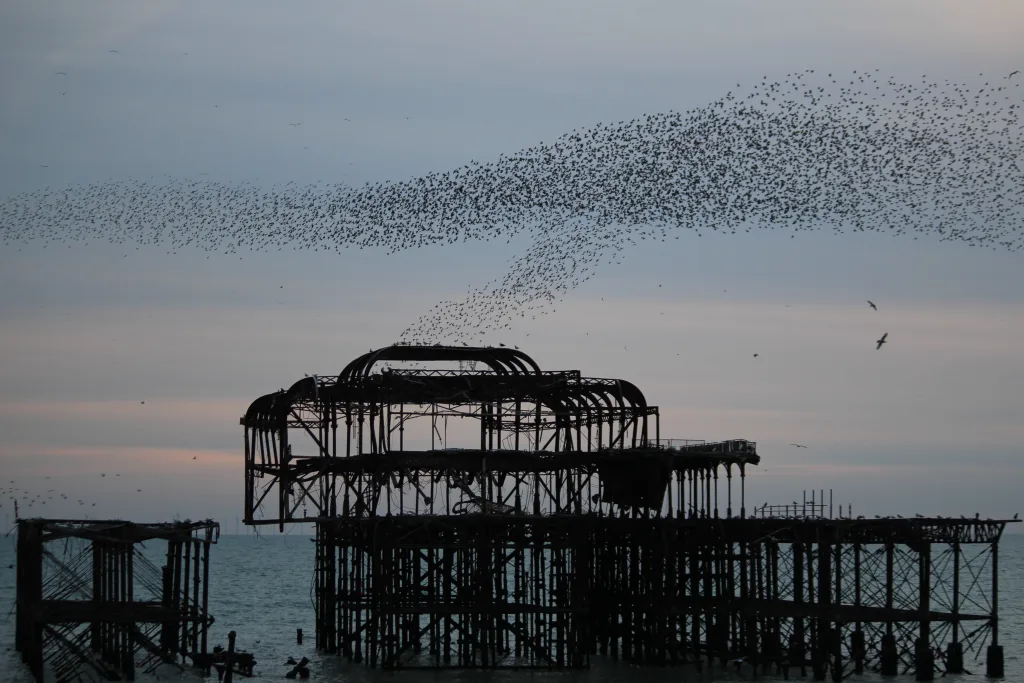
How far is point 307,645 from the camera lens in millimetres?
72438

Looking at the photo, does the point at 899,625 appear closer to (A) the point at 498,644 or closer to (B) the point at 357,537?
(A) the point at 498,644

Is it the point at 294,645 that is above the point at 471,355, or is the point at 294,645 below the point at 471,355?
below

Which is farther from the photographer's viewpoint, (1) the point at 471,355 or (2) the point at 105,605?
(1) the point at 471,355

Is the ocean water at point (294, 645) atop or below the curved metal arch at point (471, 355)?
below

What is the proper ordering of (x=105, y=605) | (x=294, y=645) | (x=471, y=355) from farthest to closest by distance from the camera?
(x=294, y=645), (x=471, y=355), (x=105, y=605)

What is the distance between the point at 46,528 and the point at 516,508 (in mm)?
16834

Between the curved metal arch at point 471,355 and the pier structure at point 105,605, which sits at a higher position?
the curved metal arch at point 471,355

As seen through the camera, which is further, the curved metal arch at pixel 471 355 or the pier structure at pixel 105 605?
the curved metal arch at pixel 471 355

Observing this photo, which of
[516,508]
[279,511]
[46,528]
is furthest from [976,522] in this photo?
[46,528]

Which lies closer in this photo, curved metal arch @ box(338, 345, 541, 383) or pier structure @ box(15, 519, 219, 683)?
pier structure @ box(15, 519, 219, 683)

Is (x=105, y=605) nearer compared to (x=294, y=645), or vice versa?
(x=105, y=605)

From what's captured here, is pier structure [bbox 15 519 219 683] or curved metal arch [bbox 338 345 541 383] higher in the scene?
curved metal arch [bbox 338 345 541 383]

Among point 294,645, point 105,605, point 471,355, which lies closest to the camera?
point 105,605

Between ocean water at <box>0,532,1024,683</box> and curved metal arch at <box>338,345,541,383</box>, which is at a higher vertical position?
curved metal arch at <box>338,345,541,383</box>
